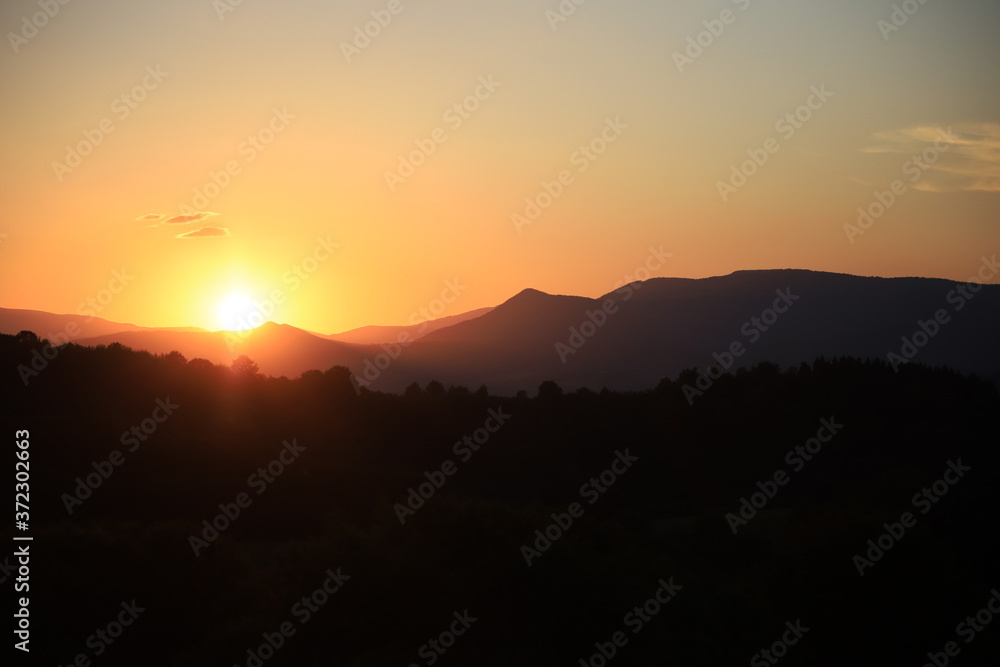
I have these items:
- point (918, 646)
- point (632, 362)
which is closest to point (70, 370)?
point (918, 646)

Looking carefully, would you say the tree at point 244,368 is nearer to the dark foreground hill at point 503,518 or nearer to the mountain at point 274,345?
the dark foreground hill at point 503,518

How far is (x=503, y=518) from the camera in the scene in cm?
2172

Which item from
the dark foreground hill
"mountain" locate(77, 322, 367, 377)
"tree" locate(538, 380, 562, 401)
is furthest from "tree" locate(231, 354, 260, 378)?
"mountain" locate(77, 322, 367, 377)

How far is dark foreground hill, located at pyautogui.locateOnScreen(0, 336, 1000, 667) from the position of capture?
17984 millimetres

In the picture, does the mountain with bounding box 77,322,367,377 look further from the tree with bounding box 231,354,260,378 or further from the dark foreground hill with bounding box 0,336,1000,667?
the dark foreground hill with bounding box 0,336,1000,667

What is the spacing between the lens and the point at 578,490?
4388cm

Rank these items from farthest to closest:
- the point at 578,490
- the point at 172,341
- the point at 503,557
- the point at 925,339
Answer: the point at 925,339
the point at 172,341
the point at 578,490
the point at 503,557

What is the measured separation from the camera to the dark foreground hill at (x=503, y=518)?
18.0m

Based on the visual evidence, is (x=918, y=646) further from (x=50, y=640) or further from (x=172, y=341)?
(x=172, y=341)

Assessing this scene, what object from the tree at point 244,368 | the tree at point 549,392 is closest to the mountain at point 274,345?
the tree at point 244,368

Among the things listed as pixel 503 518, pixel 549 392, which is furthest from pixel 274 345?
pixel 503 518

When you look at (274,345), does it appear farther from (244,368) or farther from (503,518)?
(503,518)

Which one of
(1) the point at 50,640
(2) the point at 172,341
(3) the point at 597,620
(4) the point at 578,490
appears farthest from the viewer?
(2) the point at 172,341

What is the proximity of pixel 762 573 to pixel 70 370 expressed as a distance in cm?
4107
